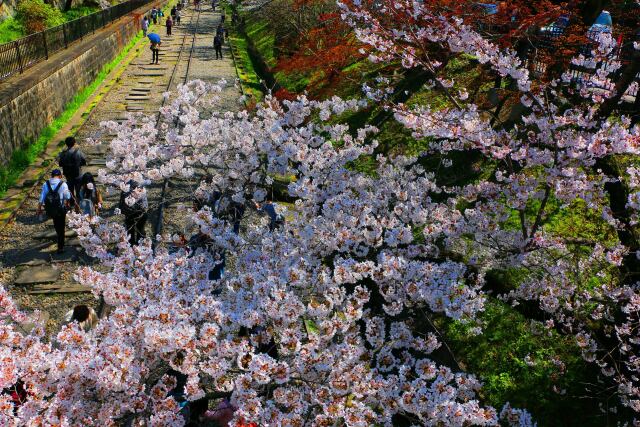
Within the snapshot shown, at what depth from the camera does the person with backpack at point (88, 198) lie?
970cm

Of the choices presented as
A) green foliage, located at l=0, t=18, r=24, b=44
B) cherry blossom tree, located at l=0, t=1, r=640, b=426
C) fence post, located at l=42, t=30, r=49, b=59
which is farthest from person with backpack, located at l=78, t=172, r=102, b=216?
green foliage, located at l=0, t=18, r=24, b=44

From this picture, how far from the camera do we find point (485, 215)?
278 inches

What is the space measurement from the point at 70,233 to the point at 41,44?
11.1m

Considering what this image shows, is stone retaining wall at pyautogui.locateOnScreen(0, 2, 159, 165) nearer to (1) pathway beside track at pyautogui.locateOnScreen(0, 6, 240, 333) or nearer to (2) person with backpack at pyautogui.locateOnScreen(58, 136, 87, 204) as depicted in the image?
(1) pathway beside track at pyautogui.locateOnScreen(0, 6, 240, 333)

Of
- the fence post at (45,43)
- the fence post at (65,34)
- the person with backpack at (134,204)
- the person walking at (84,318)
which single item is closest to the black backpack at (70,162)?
the person with backpack at (134,204)

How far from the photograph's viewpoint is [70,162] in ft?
32.7

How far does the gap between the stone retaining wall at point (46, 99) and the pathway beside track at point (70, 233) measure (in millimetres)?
1159

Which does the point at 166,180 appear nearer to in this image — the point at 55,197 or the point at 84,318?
the point at 55,197

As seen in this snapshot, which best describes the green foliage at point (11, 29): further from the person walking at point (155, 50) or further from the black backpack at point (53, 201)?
the black backpack at point (53, 201)

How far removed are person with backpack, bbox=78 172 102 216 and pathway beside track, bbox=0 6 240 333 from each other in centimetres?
91

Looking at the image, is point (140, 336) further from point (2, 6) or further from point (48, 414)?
point (2, 6)

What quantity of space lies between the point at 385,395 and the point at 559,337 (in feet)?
14.5

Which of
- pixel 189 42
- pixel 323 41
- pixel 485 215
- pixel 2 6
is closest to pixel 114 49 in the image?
pixel 2 6

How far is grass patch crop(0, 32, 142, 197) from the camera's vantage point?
41.9 feet
